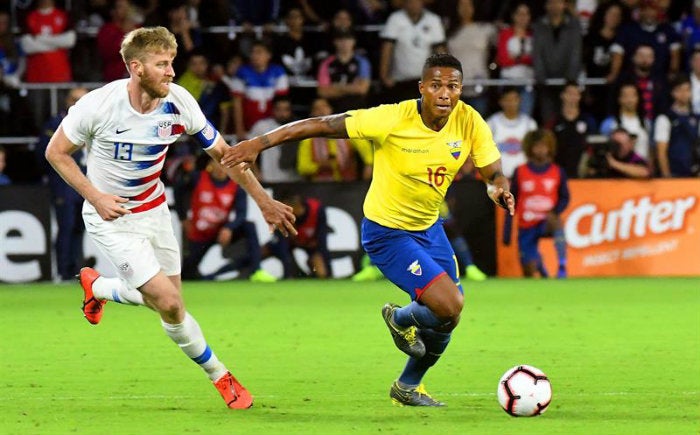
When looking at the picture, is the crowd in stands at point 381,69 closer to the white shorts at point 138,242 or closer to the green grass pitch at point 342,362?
the green grass pitch at point 342,362

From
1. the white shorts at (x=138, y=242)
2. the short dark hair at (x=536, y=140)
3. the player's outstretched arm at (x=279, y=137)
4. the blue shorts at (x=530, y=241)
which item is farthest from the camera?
the blue shorts at (x=530, y=241)

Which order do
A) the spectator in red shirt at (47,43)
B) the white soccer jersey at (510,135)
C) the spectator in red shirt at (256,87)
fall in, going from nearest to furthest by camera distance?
the white soccer jersey at (510,135), the spectator in red shirt at (256,87), the spectator in red shirt at (47,43)

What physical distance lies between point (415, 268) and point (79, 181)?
75.5 inches

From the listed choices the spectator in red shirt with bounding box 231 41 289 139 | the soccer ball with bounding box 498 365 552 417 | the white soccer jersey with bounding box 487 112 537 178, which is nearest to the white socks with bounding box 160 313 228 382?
the soccer ball with bounding box 498 365 552 417

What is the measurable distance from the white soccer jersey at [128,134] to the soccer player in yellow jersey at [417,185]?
479 millimetres

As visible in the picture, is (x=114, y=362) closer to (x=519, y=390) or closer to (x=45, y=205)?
(x=519, y=390)

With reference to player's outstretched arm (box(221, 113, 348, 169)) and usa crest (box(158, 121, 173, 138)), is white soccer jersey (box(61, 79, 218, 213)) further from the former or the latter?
player's outstretched arm (box(221, 113, 348, 169))

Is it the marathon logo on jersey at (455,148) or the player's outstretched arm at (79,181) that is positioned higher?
the marathon logo on jersey at (455,148)

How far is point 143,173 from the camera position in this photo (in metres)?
7.75

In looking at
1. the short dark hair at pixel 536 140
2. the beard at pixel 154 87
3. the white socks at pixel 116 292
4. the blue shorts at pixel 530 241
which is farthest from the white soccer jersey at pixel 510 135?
the beard at pixel 154 87

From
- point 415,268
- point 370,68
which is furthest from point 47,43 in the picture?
point 415,268

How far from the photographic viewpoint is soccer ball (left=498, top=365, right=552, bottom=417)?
7.21 meters

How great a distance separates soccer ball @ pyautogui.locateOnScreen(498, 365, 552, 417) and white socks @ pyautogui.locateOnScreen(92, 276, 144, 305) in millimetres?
2239

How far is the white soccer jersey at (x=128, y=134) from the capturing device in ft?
24.6
